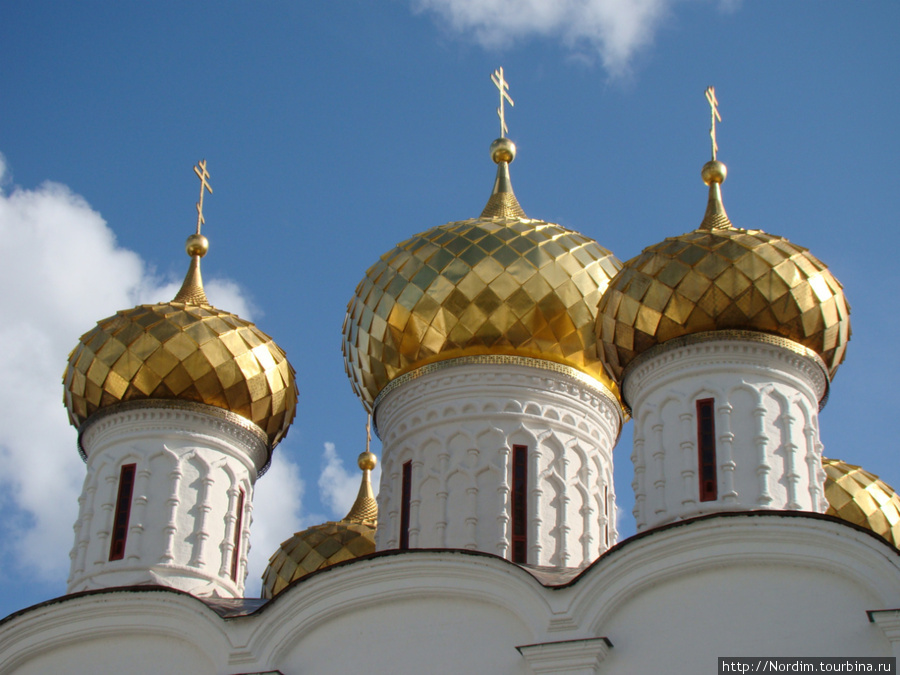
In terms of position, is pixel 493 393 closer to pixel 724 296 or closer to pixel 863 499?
pixel 724 296

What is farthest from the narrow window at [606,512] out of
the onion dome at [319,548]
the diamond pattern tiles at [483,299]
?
the onion dome at [319,548]

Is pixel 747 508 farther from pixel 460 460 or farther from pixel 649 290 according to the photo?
pixel 460 460

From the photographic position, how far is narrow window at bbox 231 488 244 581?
39.2 ft

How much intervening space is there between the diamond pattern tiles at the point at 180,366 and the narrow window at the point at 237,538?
27.1 inches

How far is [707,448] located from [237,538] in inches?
157

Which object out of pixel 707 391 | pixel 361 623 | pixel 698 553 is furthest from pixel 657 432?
pixel 361 623

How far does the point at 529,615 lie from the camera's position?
9.59 meters

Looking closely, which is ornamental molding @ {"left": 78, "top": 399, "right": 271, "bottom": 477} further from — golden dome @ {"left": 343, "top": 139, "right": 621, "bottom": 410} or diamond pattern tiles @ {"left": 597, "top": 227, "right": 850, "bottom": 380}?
diamond pattern tiles @ {"left": 597, "top": 227, "right": 850, "bottom": 380}

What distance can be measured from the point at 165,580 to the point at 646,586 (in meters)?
A: 3.99

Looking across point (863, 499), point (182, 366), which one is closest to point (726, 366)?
point (863, 499)

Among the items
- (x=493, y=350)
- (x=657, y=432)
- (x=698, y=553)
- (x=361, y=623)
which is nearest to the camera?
(x=698, y=553)

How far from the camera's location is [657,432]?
10734 mm

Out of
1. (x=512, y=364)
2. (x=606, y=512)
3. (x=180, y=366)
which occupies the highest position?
(x=512, y=364)

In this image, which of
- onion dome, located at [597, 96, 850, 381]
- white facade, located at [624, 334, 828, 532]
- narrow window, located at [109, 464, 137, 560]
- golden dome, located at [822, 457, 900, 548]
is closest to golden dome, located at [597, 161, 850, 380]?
onion dome, located at [597, 96, 850, 381]
